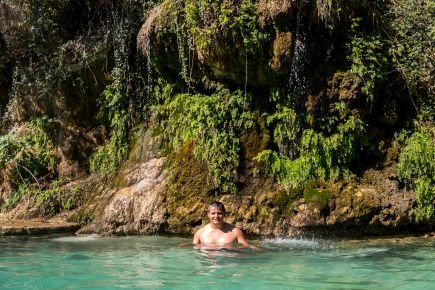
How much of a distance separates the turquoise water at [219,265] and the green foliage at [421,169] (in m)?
0.71

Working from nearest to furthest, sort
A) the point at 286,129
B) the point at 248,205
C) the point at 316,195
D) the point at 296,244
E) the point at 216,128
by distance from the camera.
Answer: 1. the point at 296,244
2. the point at 316,195
3. the point at 248,205
4. the point at 286,129
5. the point at 216,128

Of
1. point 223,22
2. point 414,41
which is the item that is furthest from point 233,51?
point 414,41

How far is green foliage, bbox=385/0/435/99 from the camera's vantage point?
10906mm

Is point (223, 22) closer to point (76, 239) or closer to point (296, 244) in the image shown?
point (296, 244)

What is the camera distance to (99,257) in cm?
830

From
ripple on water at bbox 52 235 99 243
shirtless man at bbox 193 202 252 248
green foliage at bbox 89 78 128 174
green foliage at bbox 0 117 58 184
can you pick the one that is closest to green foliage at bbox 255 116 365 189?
shirtless man at bbox 193 202 252 248

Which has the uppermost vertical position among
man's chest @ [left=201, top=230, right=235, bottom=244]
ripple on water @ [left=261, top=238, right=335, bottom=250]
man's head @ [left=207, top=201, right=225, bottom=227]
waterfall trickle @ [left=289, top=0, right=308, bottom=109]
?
waterfall trickle @ [left=289, top=0, right=308, bottom=109]

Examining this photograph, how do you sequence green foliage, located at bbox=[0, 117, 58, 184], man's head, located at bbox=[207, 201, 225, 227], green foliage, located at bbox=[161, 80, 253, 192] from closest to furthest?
1. man's head, located at bbox=[207, 201, 225, 227]
2. green foliage, located at bbox=[161, 80, 253, 192]
3. green foliage, located at bbox=[0, 117, 58, 184]

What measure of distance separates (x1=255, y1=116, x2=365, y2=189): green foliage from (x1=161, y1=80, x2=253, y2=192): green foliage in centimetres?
71

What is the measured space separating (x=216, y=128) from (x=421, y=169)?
12.1 ft

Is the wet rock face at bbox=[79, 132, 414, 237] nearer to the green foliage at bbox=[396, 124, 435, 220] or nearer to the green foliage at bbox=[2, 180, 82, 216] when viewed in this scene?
the green foliage at bbox=[396, 124, 435, 220]

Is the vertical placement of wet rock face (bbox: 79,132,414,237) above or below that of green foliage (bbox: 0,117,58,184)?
below

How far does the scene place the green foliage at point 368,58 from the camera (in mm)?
10646

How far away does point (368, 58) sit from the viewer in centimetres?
1077
